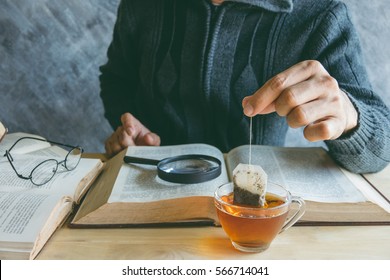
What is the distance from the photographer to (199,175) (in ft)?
3.00

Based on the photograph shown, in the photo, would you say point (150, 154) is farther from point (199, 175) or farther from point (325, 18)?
point (325, 18)

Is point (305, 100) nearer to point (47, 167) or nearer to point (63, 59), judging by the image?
point (47, 167)

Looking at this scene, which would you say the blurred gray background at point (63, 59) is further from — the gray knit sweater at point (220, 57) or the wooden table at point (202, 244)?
the wooden table at point (202, 244)

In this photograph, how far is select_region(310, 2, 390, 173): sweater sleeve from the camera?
103cm

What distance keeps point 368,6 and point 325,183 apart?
1051 mm

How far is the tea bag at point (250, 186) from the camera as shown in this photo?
748mm

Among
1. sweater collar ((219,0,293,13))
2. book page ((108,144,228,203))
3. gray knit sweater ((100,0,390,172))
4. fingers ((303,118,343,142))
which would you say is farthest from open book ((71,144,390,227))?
sweater collar ((219,0,293,13))

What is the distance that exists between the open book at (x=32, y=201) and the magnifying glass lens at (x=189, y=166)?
168 mm

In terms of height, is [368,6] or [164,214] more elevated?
[164,214]

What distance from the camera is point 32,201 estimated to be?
0.84m

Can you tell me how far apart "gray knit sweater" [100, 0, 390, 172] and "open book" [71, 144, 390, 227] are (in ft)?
0.77

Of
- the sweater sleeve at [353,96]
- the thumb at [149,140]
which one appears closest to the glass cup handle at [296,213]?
the sweater sleeve at [353,96]

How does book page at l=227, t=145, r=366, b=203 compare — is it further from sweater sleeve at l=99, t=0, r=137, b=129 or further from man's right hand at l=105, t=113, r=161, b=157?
sweater sleeve at l=99, t=0, r=137, b=129
